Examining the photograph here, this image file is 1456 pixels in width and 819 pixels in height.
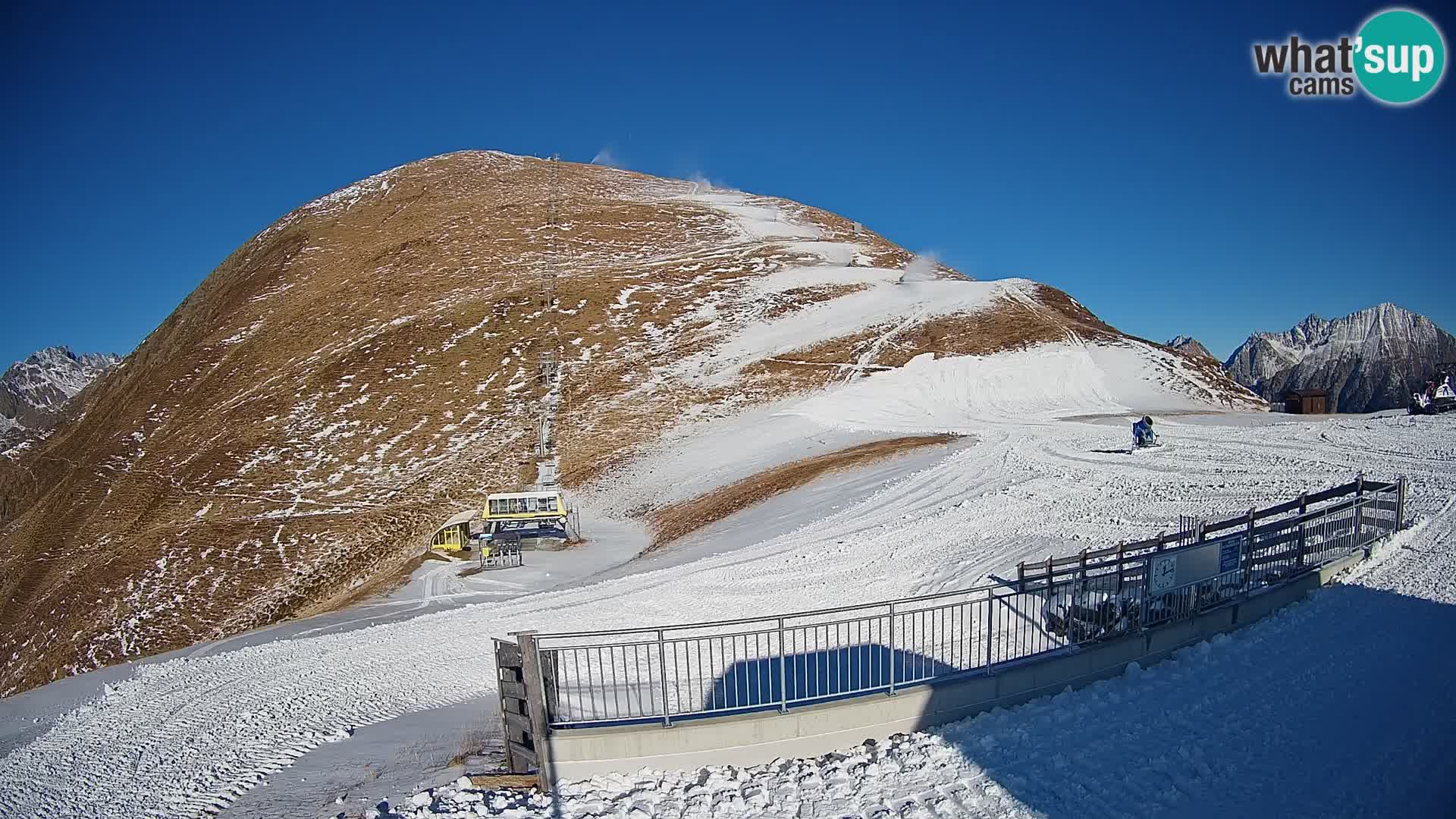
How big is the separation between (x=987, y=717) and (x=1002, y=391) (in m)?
39.4

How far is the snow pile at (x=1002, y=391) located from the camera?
42688 millimetres

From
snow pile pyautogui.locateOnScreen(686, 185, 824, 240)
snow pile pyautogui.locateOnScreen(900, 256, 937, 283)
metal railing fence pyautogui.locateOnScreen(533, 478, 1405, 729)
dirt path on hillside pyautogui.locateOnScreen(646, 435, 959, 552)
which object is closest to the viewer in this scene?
metal railing fence pyautogui.locateOnScreen(533, 478, 1405, 729)

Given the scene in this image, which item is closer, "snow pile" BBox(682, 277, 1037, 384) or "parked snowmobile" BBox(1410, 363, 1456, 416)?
"parked snowmobile" BBox(1410, 363, 1456, 416)

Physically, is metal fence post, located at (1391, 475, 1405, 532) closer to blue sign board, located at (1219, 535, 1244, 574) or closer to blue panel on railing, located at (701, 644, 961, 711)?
blue sign board, located at (1219, 535, 1244, 574)

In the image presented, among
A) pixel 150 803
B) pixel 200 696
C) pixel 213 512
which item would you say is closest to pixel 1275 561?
pixel 150 803

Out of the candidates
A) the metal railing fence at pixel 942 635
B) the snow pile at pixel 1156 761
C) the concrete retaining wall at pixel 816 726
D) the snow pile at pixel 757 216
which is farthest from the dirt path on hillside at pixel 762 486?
the snow pile at pixel 757 216

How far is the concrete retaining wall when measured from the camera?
890 cm

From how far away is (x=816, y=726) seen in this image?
9234 millimetres

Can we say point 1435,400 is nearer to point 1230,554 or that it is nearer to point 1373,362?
point 1230,554

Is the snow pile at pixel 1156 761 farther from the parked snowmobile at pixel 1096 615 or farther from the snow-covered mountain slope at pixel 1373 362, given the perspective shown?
the snow-covered mountain slope at pixel 1373 362

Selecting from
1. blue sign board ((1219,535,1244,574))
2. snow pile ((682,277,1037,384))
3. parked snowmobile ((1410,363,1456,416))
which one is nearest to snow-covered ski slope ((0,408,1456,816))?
blue sign board ((1219,535,1244,574))

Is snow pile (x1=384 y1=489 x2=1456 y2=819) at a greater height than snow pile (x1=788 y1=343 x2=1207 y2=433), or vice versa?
snow pile (x1=788 y1=343 x2=1207 y2=433)

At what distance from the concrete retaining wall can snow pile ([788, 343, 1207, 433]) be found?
1150 inches

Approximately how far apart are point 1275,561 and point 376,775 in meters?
14.1
